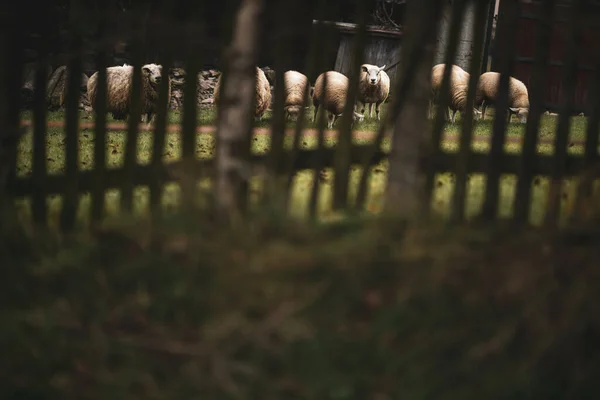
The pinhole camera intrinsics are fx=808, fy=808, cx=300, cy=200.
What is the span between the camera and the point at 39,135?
129 inches

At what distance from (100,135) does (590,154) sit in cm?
211

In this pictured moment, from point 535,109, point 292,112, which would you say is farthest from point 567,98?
point 292,112

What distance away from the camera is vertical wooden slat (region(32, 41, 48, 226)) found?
3193mm

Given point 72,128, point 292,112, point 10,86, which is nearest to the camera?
point 10,86

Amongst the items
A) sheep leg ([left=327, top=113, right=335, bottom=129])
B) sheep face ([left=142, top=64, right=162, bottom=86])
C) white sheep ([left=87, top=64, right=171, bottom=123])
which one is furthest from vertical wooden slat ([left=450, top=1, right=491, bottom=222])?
sheep leg ([left=327, top=113, right=335, bottom=129])

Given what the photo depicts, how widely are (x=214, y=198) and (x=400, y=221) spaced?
2.08 ft

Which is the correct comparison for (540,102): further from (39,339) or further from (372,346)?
(39,339)

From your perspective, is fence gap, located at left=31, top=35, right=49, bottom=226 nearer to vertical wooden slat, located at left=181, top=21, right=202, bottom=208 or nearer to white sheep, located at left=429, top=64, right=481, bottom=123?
vertical wooden slat, located at left=181, top=21, right=202, bottom=208

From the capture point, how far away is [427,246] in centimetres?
267

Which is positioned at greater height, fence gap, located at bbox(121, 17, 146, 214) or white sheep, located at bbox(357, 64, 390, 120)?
white sheep, located at bbox(357, 64, 390, 120)

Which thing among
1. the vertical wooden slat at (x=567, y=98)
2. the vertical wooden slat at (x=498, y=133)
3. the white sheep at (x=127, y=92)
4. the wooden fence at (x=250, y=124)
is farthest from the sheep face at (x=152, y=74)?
the vertical wooden slat at (x=567, y=98)

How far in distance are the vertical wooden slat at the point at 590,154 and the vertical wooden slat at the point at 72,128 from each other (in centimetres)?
190

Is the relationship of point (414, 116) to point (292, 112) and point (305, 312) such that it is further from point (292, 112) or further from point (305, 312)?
point (292, 112)

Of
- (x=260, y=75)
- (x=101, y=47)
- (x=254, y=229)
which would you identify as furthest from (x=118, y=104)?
(x=254, y=229)
